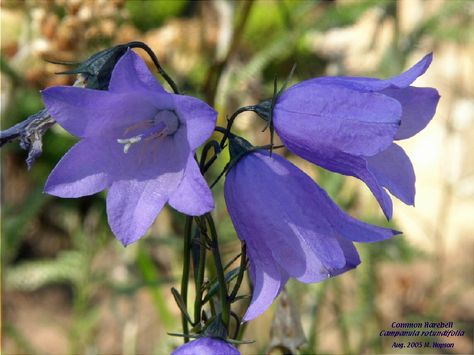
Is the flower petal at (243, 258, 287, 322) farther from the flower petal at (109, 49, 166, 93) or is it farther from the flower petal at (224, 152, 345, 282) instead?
the flower petal at (109, 49, 166, 93)

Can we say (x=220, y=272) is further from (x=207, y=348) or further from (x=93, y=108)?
(x=93, y=108)

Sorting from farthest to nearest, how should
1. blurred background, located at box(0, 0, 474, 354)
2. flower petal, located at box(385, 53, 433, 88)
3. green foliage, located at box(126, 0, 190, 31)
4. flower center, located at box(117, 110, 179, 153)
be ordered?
green foliage, located at box(126, 0, 190, 31)
blurred background, located at box(0, 0, 474, 354)
flower center, located at box(117, 110, 179, 153)
flower petal, located at box(385, 53, 433, 88)

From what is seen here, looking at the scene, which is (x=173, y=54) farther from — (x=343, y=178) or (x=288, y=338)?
(x=288, y=338)

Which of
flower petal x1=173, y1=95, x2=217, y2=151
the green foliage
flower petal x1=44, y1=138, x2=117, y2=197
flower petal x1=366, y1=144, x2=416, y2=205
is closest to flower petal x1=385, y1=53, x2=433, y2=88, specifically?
flower petal x1=366, y1=144, x2=416, y2=205

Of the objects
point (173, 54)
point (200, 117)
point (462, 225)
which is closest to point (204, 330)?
point (200, 117)

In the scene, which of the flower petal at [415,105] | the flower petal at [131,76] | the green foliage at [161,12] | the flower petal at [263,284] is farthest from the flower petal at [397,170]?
the green foliage at [161,12]

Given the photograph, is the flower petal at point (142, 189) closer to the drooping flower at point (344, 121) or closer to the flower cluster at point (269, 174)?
the flower cluster at point (269, 174)
